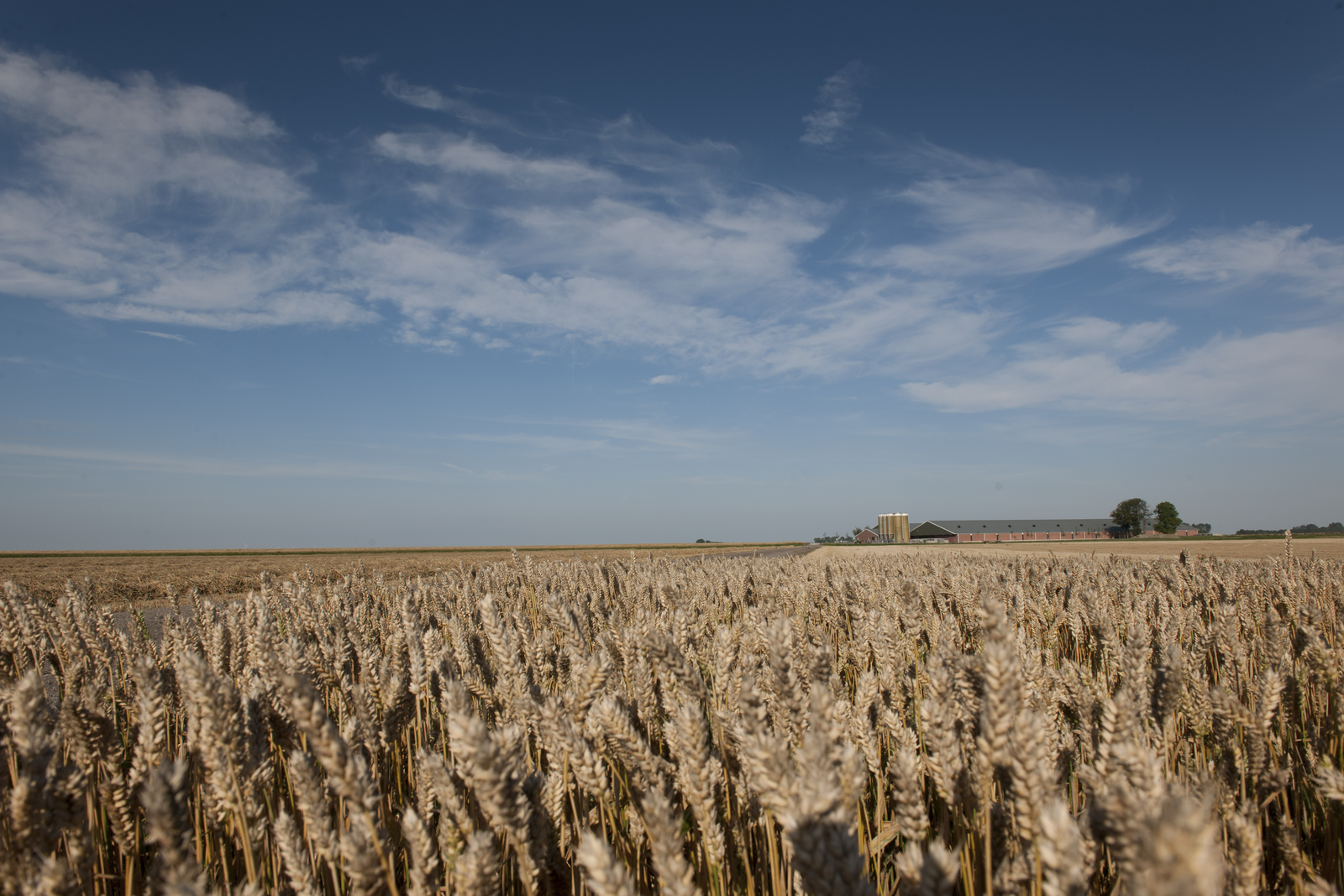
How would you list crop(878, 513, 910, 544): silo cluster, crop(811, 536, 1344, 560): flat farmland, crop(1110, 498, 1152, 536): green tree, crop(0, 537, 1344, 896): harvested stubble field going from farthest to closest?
crop(1110, 498, 1152, 536): green tree
crop(878, 513, 910, 544): silo cluster
crop(811, 536, 1344, 560): flat farmland
crop(0, 537, 1344, 896): harvested stubble field

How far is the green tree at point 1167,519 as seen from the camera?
107688 millimetres

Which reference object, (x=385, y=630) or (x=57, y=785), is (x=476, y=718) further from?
(x=385, y=630)

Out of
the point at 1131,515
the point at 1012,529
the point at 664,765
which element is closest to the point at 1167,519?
the point at 1131,515

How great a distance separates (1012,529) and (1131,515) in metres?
19.5

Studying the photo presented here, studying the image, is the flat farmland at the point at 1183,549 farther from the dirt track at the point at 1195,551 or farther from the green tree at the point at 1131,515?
the green tree at the point at 1131,515

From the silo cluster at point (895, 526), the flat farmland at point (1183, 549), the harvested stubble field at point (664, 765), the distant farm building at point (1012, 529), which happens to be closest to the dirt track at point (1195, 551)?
the flat farmland at point (1183, 549)

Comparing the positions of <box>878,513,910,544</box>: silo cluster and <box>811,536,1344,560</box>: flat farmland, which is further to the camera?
<box>878,513,910,544</box>: silo cluster

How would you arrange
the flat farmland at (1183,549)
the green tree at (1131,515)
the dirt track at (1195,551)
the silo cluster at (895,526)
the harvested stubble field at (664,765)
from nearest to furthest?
1. the harvested stubble field at (664,765)
2. the flat farmland at (1183,549)
3. the dirt track at (1195,551)
4. the silo cluster at (895,526)
5. the green tree at (1131,515)

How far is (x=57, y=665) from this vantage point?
15.7 feet

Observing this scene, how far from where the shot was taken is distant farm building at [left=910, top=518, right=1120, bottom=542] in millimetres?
108125

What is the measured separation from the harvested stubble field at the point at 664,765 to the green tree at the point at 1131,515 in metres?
127

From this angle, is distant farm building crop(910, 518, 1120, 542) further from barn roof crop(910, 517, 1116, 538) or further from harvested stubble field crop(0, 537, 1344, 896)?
harvested stubble field crop(0, 537, 1344, 896)

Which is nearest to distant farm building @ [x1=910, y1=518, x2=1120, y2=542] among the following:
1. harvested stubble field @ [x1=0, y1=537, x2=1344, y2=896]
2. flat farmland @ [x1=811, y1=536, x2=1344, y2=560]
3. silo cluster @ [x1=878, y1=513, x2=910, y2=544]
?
silo cluster @ [x1=878, y1=513, x2=910, y2=544]

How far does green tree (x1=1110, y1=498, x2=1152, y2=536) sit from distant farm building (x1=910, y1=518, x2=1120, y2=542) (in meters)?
1.43
